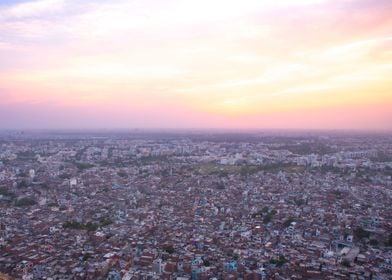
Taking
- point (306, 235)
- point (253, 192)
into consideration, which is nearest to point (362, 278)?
point (306, 235)

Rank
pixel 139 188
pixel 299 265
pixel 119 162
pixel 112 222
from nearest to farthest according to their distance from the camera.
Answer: pixel 299 265
pixel 112 222
pixel 139 188
pixel 119 162

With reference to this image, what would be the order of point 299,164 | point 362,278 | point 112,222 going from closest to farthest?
point 362,278 → point 112,222 → point 299,164

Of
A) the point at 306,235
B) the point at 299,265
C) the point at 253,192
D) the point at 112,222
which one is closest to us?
the point at 299,265

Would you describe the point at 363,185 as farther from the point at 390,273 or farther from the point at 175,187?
the point at 390,273

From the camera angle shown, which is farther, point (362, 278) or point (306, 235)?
point (306, 235)

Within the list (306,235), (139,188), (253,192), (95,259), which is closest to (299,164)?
(253,192)

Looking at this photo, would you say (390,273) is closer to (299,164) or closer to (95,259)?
(95,259)
